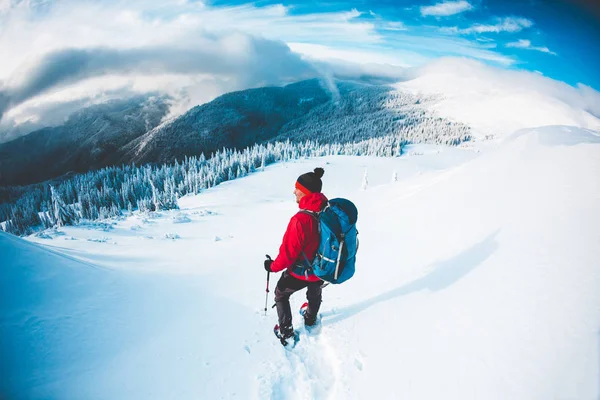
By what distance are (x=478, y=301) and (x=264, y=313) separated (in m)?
3.46

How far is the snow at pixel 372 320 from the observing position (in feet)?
8.98

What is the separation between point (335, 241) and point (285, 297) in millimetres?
1304

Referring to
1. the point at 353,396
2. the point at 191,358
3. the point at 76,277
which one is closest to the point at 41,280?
the point at 76,277

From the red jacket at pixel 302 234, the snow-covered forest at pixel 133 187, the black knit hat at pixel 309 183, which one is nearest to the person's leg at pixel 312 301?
the red jacket at pixel 302 234

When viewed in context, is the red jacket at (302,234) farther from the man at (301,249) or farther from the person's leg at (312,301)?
the person's leg at (312,301)

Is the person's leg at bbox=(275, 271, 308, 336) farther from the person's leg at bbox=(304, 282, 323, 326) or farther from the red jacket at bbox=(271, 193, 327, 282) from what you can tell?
the red jacket at bbox=(271, 193, 327, 282)

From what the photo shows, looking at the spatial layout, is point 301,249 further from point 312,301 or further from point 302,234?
point 312,301

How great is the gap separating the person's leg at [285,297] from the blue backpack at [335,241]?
418 mm

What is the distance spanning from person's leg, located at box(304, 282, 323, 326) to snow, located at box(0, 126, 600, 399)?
27cm

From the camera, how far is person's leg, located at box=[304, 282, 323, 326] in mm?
4246

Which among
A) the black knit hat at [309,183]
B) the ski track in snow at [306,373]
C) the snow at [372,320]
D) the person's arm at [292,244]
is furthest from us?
the black knit hat at [309,183]

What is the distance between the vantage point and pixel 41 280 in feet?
11.6

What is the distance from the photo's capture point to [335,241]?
12.1ft

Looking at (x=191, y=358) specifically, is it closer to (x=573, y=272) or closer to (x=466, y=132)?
(x=573, y=272)
